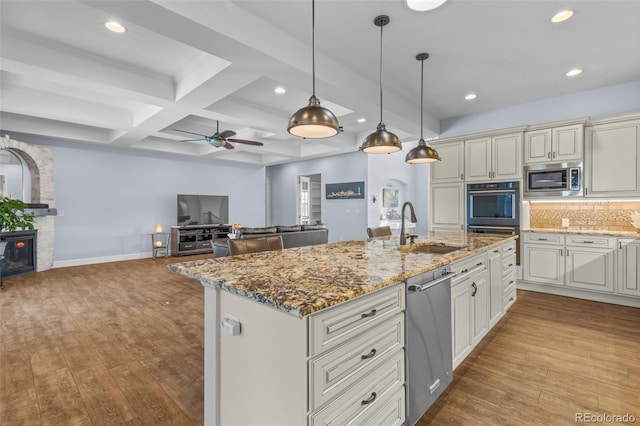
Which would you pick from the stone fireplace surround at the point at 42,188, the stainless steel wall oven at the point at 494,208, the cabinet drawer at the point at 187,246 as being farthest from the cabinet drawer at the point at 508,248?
the stone fireplace surround at the point at 42,188

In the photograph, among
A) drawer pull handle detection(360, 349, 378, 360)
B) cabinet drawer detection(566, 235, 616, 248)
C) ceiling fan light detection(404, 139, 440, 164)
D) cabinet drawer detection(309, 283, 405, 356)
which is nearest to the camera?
cabinet drawer detection(309, 283, 405, 356)

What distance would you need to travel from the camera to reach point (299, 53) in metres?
2.95

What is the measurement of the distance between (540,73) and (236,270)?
13.9 feet

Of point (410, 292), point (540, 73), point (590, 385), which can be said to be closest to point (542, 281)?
point (590, 385)

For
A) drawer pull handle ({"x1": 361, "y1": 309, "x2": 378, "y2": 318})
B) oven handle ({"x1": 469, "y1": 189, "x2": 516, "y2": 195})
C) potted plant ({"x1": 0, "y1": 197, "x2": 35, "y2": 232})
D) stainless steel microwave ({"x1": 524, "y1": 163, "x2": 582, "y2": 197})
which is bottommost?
drawer pull handle ({"x1": 361, "y1": 309, "x2": 378, "y2": 318})

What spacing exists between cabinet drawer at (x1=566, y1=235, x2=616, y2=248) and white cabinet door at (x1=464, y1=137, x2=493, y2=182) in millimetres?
1321

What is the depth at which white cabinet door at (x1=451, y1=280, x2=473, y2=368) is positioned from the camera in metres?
2.10


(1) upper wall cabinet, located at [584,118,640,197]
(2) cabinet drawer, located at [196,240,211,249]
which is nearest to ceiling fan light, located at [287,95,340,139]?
(1) upper wall cabinet, located at [584,118,640,197]

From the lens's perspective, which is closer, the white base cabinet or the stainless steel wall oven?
the white base cabinet

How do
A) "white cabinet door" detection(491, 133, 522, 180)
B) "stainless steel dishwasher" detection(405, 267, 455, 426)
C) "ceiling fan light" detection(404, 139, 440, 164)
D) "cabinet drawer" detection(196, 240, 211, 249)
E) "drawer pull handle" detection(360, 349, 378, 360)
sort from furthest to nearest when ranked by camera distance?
"cabinet drawer" detection(196, 240, 211, 249) → "white cabinet door" detection(491, 133, 522, 180) → "ceiling fan light" detection(404, 139, 440, 164) → "stainless steel dishwasher" detection(405, 267, 455, 426) → "drawer pull handle" detection(360, 349, 378, 360)

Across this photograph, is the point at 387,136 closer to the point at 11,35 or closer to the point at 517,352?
the point at 517,352

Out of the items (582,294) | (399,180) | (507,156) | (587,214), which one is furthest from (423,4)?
(399,180)

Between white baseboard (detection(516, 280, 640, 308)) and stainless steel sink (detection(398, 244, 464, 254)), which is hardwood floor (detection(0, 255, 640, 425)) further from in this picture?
stainless steel sink (detection(398, 244, 464, 254))

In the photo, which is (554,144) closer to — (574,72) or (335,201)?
(574,72)
